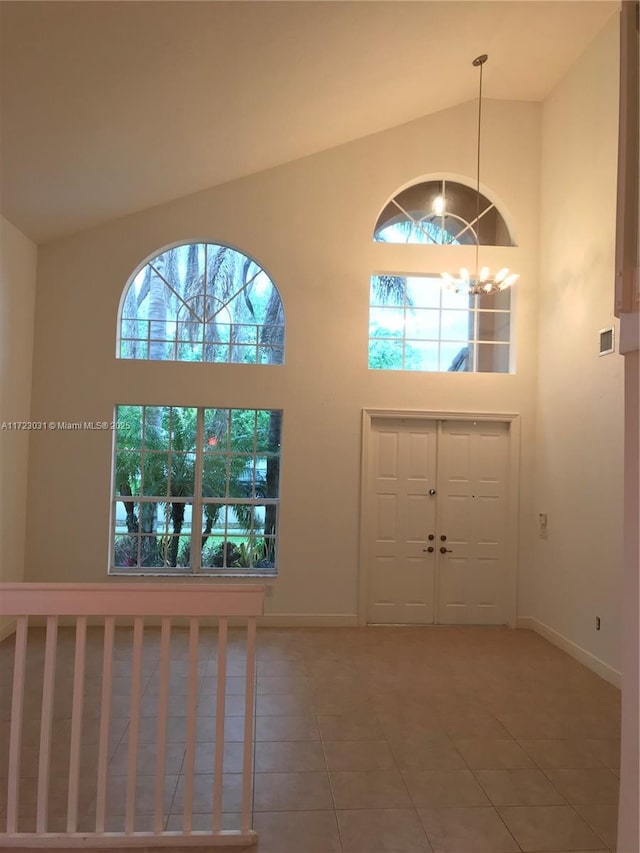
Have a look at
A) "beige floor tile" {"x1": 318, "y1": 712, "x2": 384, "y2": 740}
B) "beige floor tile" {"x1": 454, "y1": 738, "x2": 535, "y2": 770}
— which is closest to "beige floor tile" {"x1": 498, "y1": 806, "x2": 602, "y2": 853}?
"beige floor tile" {"x1": 454, "y1": 738, "x2": 535, "y2": 770}

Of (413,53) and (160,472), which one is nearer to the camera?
(413,53)

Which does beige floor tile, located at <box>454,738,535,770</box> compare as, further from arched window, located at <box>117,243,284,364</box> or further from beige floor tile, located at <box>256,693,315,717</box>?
arched window, located at <box>117,243,284,364</box>

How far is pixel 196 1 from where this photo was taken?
3.25 m

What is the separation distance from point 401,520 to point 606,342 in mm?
2454

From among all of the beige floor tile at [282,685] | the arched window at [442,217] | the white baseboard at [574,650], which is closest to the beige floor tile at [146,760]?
the beige floor tile at [282,685]

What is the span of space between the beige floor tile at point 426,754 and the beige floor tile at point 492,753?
0.18 feet

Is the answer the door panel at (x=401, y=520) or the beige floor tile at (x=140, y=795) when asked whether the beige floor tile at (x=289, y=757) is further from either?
the door panel at (x=401, y=520)

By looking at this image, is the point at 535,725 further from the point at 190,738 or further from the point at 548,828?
the point at 190,738

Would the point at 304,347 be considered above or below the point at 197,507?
above

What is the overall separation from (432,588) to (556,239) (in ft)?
11.7

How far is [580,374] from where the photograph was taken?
500 centimetres

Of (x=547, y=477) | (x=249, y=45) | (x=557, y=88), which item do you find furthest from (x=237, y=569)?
(x=557, y=88)

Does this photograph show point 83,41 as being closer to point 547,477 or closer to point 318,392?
point 318,392

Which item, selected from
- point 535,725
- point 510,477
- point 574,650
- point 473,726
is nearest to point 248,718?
point 473,726
